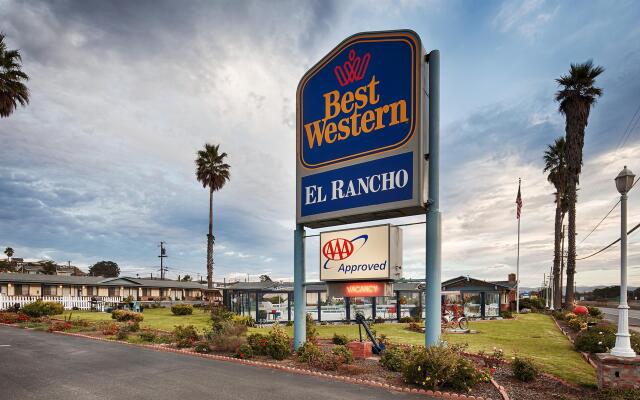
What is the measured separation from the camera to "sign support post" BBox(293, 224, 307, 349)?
14.9 m

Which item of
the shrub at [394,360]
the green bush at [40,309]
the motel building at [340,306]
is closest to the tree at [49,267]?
the green bush at [40,309]

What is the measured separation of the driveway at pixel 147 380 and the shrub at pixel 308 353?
1284 mm

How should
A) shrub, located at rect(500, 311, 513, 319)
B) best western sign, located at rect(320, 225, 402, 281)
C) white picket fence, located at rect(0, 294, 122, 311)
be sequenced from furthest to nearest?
shrub, located at rect(500, 311, 513, 319)
white picket fence, located at rect(0, 294, 122, 311)
best western sign, located at rect(320, 225, 402, 281)

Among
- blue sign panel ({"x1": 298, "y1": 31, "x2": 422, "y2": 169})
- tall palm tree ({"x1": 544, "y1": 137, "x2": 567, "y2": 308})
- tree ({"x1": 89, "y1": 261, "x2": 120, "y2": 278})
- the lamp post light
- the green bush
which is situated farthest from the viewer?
tree ({"x1": 89, "y1": 261, "x2": 120, "y2": 278})

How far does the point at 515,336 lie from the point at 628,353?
13224 millimetres

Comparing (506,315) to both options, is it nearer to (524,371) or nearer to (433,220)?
(524,371)

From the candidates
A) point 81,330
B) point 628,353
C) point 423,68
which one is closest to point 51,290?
point 81,330

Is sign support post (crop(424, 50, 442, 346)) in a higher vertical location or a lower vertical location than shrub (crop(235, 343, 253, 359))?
higher

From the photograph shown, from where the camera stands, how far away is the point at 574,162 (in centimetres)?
3634

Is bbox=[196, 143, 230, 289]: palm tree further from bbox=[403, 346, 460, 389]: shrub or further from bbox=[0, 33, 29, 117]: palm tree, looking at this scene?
bbox=[403, 346, 460, 389]: shrub

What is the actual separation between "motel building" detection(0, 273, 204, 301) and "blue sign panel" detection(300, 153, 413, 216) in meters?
47.2

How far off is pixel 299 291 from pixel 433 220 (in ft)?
20.5

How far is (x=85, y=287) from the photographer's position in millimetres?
56594

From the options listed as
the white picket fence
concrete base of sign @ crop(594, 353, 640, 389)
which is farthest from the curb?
the white picket fence
